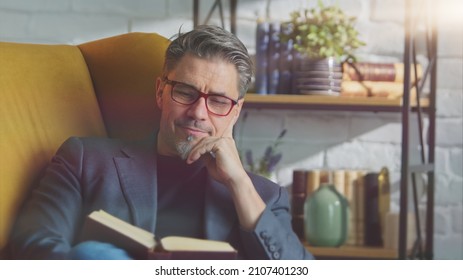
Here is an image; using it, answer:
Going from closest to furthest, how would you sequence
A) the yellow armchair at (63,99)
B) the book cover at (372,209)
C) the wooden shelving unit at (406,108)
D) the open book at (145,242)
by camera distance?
the open book at (145,242) < the yellow armchair at (63,99) < the wooden shelving unit at (406,108) < the book cover at (372,209)

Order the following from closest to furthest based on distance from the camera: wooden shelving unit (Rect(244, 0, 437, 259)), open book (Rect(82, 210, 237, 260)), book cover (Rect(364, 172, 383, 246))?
open book (Rect(82, 210, 237, 260)), wooden shelving unit (Rect(244, 0, 437, 259)), book cover (Rect(364, 172, 383, 246))

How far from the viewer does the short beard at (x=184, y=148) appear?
1.05m

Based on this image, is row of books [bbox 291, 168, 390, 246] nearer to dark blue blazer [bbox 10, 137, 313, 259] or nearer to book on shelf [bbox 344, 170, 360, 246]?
book on shelf [bbox 344, 170, 360, 246]

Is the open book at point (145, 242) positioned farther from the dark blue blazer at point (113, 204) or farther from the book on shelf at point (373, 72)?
the book on shelf at point (373, 72)

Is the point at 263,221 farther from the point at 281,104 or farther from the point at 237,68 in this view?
the point at 281,104

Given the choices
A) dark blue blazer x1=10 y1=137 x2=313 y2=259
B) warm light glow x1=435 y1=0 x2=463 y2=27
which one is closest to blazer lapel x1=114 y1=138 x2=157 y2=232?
dark blue blazer x1=10 y1=137 x2=313 y2=259

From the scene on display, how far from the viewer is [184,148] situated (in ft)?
3.48

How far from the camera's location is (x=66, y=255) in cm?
100

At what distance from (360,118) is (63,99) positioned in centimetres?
104

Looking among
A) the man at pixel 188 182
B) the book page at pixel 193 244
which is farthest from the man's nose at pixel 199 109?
the book page at pixel 193 244

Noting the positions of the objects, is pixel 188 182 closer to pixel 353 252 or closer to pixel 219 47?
pixel 219 47

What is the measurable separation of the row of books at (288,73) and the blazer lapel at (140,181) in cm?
78

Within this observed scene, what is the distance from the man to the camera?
1.03 m

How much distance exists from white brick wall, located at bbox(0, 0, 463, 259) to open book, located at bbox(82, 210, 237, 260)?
3.23ft
